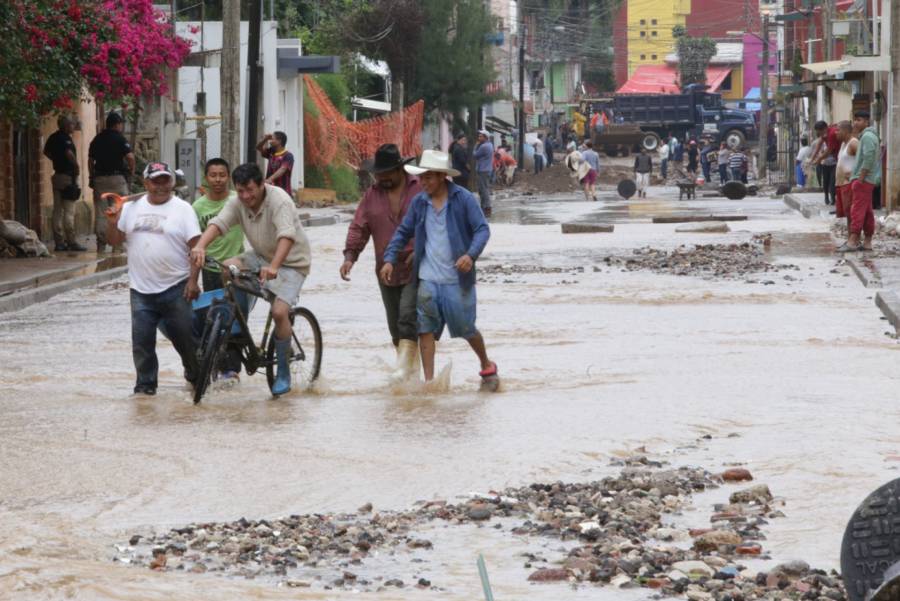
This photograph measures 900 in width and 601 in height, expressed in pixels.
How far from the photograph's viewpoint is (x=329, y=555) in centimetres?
664

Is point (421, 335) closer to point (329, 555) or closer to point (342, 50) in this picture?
point (329, 555)

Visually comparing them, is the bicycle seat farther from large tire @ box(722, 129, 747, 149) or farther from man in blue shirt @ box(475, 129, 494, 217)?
large tire @ box(722, 129, 747, 149)

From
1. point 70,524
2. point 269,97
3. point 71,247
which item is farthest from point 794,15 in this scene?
point 70,524

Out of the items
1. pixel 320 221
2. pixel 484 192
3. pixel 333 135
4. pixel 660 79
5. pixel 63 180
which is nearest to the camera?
pixel 63 180

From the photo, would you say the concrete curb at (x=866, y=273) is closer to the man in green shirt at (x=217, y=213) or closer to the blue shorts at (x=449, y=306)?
the blue shorts at (x=449, y=306)

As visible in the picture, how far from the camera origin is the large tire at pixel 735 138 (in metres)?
79.1

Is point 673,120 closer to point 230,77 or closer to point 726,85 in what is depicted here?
point 726,85

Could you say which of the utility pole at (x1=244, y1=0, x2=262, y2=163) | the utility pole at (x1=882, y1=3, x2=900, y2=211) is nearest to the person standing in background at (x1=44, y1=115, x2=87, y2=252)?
the utility pole at (x1=244, y1=0, x2=262, y2=163)

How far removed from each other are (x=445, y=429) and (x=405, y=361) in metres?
1.65

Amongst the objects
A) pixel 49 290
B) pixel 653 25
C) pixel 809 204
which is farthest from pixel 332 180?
pixel 653 25

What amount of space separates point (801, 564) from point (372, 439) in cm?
376

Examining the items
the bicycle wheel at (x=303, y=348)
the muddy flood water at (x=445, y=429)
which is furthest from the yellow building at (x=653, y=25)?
the bicycle wheel at (x=303, y=348)

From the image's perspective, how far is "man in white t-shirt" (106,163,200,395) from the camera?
11195 mm

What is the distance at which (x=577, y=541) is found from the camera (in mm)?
6809
